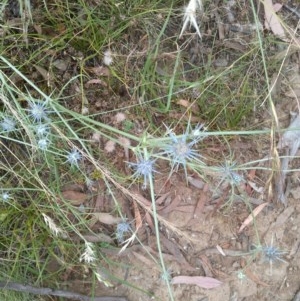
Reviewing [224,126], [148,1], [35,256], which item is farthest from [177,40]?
[35,256]

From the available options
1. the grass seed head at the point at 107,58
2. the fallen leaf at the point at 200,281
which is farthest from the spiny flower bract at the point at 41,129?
the fallen leaf at the point at 200,281

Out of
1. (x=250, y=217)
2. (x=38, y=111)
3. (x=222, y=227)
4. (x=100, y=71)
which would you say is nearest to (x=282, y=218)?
(x=250, y=217)

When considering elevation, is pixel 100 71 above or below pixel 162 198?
above

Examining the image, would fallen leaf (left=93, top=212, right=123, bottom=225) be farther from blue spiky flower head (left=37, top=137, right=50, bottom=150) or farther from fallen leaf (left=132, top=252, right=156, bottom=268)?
blue spiky flower head (left=37, top=137, right=50, bottom=150)

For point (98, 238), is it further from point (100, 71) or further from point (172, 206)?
point (100, 71)

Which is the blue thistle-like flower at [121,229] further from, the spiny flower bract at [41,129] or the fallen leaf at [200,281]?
the spiny flower bract at [41,129]

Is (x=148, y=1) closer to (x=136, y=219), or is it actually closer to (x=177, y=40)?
(x=177, y=40)

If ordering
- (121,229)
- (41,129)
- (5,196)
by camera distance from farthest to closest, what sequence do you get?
(121,229)
(5,196)
(41,129)
